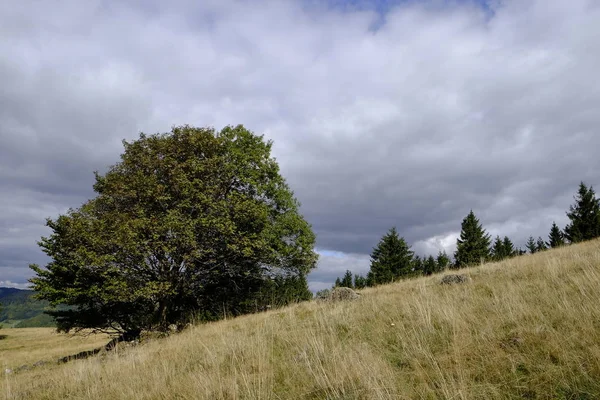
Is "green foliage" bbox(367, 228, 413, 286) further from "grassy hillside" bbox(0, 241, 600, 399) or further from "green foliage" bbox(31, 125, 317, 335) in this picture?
"grassy hillside" bbox(0, 241, 600, 399)

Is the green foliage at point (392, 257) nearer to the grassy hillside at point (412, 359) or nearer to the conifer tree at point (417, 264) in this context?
the conifer tree at point (417, 264)

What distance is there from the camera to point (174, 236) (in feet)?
49.6

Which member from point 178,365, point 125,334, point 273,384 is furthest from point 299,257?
point 273,384

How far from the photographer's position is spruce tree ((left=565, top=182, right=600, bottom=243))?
3628 cm

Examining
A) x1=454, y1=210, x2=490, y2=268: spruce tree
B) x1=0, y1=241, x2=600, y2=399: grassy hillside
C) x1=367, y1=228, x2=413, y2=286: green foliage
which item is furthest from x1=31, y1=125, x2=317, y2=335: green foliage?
x1=454, y1=210, x2=490, y2=268: spruce tree

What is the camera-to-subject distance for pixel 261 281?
1986 cm

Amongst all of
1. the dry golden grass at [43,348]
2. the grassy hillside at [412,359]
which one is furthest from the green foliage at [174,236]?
the grassy hillside at [412,359]

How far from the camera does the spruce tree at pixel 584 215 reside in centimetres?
3628

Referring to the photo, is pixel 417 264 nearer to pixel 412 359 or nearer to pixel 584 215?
pixel 584 215

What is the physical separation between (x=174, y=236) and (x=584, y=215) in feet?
140

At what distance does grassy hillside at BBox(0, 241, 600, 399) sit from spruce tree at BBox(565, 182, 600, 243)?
1500 inches

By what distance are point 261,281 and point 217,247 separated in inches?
166

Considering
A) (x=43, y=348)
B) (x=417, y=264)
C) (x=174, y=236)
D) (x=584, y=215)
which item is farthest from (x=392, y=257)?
(x=43, y=348)

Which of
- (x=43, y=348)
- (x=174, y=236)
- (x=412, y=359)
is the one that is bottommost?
(x=43, y=348)
